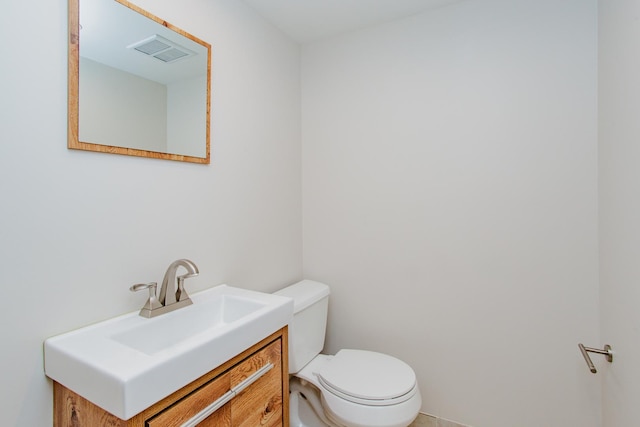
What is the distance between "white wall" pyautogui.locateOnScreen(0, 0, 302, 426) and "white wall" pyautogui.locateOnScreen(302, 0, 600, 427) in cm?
51

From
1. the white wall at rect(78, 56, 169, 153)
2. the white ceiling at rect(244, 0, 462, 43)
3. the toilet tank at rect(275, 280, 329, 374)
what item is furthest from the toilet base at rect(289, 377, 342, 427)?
the white ceiling at rect(244, 0, 462, 43)

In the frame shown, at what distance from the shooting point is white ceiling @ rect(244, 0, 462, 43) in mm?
1582

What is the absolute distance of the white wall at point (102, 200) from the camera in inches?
32.8

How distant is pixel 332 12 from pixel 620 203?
1.57m

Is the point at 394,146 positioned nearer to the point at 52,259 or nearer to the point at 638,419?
the point at 638,419

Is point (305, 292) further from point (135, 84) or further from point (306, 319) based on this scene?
point (135, 84)

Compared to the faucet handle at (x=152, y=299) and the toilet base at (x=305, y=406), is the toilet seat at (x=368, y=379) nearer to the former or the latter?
the toilet base at (x=305, y=406)

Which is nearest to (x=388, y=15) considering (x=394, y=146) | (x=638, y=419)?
(x=394, y=146)

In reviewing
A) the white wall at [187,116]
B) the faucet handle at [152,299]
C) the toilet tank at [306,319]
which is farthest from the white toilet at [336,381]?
the white wall at [187,116]

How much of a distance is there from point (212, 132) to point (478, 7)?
145cm

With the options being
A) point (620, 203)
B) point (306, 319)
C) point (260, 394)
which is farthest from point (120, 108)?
point (620, 203)

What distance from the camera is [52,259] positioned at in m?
0.90

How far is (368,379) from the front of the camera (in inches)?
56.2

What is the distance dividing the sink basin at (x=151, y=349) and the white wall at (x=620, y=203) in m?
1.17
